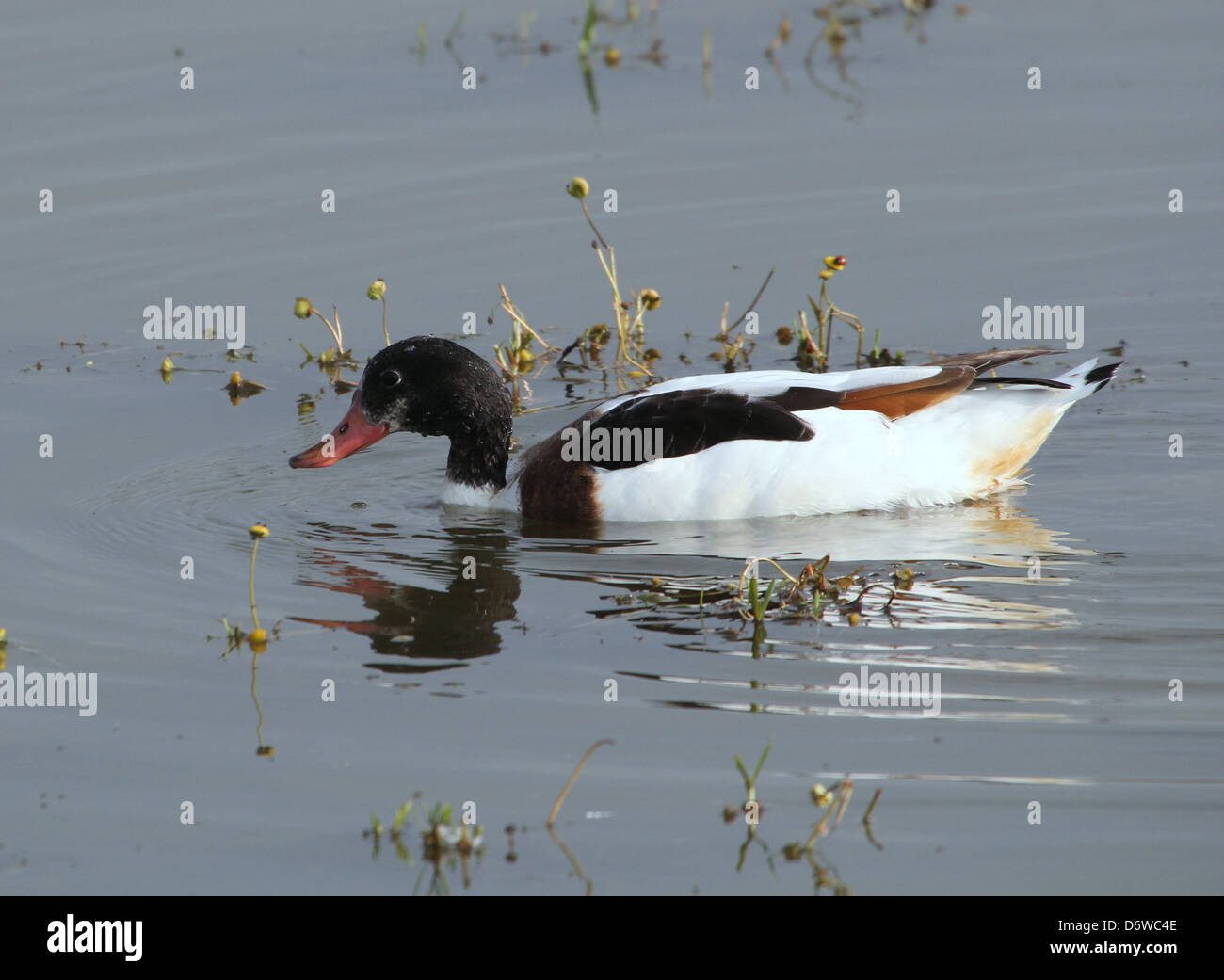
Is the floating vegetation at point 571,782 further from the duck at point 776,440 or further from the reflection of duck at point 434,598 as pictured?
the duck at point 776,440

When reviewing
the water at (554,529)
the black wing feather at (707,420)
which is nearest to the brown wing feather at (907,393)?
the black wing feather at (707,420)

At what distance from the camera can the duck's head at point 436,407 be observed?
8.51m

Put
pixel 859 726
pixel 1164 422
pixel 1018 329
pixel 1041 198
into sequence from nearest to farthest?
pixel 859 726 < pixel 1164 422 < pixel 1018 329 < pixel 1041 198

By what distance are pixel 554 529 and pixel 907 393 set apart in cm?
191

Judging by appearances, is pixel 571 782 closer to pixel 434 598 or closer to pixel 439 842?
pixel 439 842

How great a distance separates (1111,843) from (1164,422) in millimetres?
4608

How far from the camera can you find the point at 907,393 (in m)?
8.12

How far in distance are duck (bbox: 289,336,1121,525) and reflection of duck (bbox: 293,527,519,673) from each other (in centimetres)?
57

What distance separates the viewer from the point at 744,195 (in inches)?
475

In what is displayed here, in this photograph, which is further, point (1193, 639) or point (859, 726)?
point (1193, 639)

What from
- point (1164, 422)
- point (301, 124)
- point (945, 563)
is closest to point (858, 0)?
point (301, 124)

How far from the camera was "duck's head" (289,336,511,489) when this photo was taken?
8.51 m

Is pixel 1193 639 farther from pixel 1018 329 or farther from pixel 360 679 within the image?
pixel 1018 329

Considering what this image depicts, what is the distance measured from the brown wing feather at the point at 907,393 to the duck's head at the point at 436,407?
1.85 m
